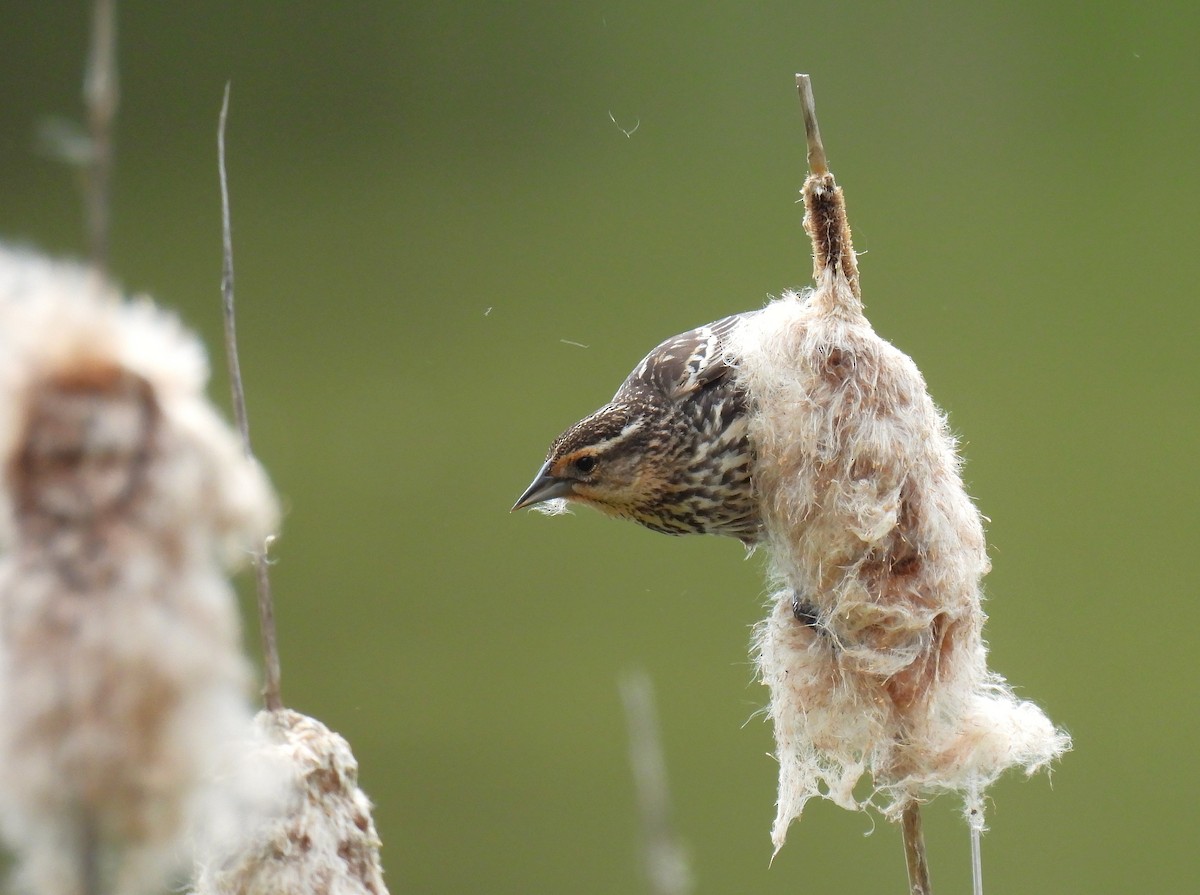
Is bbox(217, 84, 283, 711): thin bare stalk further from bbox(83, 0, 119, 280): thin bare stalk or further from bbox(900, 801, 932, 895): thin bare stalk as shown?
bbox(900, 801, 932, 895): thin bare stalk

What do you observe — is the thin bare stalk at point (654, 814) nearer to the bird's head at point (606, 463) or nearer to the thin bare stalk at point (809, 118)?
the thin bare stalk at point (809, 118)

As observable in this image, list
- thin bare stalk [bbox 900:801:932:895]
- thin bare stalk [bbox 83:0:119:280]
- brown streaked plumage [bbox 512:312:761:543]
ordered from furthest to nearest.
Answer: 1. brown streaked plumage [bbox 512:312:761:543]
2. thin bare stalk [bbox 900:801:932:895]
3. thin bare stalk [bbox 83:0:119:280]

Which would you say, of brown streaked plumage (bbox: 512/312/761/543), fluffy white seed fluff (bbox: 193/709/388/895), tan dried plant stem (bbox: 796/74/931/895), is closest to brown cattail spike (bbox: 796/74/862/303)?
tan dried plant stem (bbox: 796/74/931/895)

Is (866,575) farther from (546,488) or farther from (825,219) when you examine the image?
(546,488)

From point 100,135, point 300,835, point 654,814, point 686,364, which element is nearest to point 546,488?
point 686,364

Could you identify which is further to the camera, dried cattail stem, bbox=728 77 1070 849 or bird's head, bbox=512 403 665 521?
bird's head, bbox=512 403 665 521

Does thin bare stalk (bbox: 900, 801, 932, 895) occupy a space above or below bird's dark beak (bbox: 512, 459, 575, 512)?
below

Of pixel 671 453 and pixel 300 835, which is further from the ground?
pixel 671 453

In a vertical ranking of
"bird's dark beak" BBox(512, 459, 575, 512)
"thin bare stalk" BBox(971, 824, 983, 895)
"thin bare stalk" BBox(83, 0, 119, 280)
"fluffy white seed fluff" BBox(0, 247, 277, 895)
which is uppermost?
"thin bare stalk" BBox(83, 0, 119, 280)

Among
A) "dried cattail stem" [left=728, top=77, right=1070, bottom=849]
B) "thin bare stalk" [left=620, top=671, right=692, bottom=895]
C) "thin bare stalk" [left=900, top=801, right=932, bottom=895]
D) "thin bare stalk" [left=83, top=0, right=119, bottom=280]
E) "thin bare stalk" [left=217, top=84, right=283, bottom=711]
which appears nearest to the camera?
"thin bare stalk" [left=83, top=0, right=119, bottom=280]
